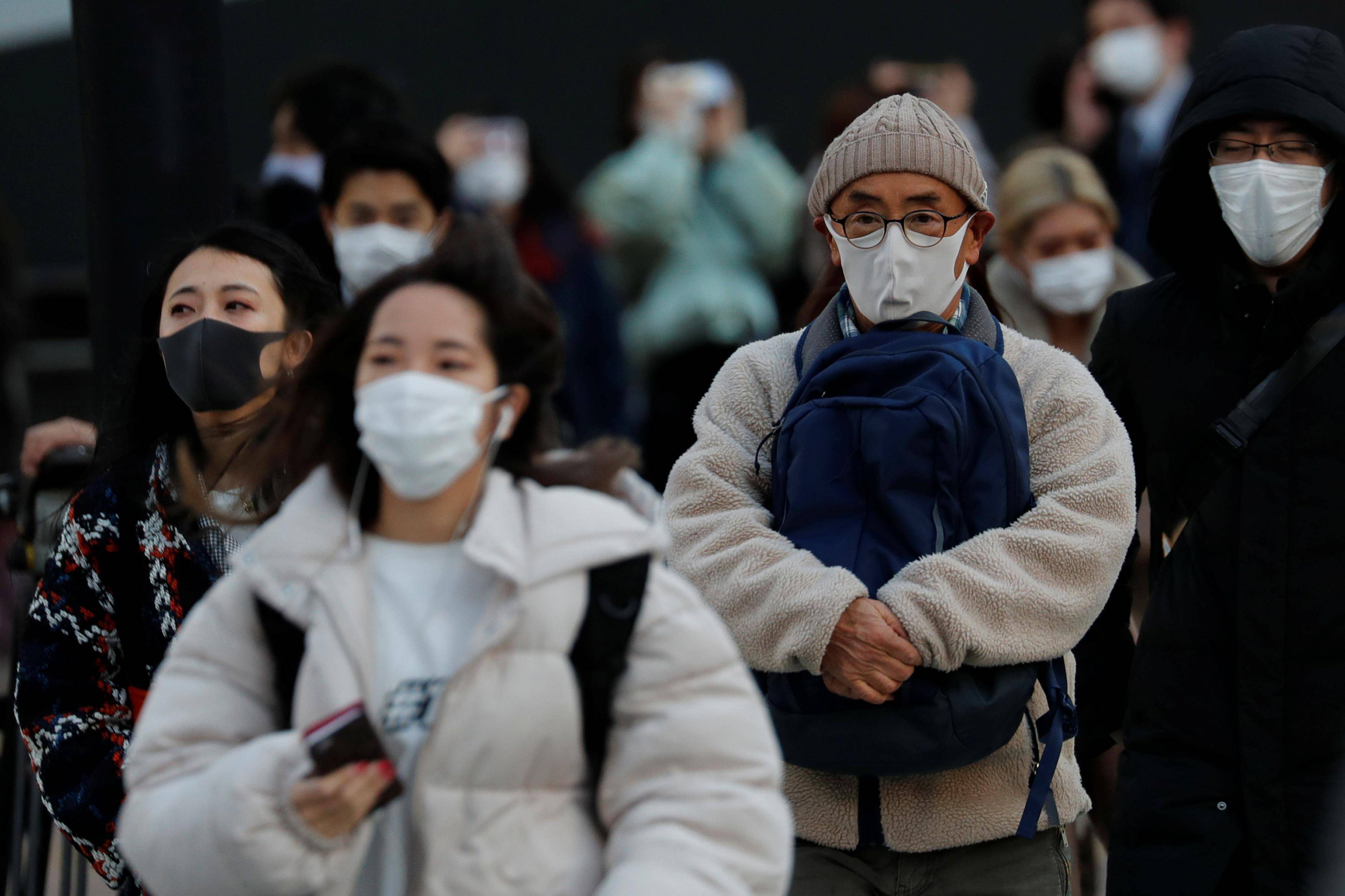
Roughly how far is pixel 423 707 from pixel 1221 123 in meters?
2.31

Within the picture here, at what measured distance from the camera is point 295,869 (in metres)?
2.46

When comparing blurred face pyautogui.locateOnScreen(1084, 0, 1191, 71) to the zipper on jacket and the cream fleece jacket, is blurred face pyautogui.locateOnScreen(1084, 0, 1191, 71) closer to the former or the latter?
the cream fleece jacket

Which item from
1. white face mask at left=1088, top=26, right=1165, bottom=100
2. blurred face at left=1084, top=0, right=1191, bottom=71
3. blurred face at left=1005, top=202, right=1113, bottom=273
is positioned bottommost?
blurred face at left=1005, top=202, right=1113, bottom=273

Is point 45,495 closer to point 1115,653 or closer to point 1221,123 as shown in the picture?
point 1115,653

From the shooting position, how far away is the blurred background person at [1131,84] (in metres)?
7.38

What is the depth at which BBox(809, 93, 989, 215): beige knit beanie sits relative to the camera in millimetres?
3547

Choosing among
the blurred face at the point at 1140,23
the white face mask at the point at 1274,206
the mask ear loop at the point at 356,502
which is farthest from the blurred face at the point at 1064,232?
the mask ear loop at the point at 356,502

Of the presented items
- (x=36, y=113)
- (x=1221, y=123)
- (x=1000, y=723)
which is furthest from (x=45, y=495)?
(x=36, y=113)

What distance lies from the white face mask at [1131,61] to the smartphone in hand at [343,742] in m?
6.23

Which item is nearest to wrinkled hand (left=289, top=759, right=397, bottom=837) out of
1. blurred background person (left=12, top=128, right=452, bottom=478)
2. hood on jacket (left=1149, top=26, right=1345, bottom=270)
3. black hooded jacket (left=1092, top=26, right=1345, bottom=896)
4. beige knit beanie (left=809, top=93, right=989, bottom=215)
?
beige knit beanie (left=809, top=93, right=989, bottom=215)

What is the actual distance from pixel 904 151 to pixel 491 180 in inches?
207

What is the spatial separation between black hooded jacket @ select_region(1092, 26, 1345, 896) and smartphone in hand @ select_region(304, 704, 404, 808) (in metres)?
1.85

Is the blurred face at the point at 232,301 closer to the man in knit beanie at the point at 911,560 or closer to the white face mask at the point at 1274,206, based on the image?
the man in knit beanie at the point at 911,560

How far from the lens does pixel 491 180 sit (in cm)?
859
